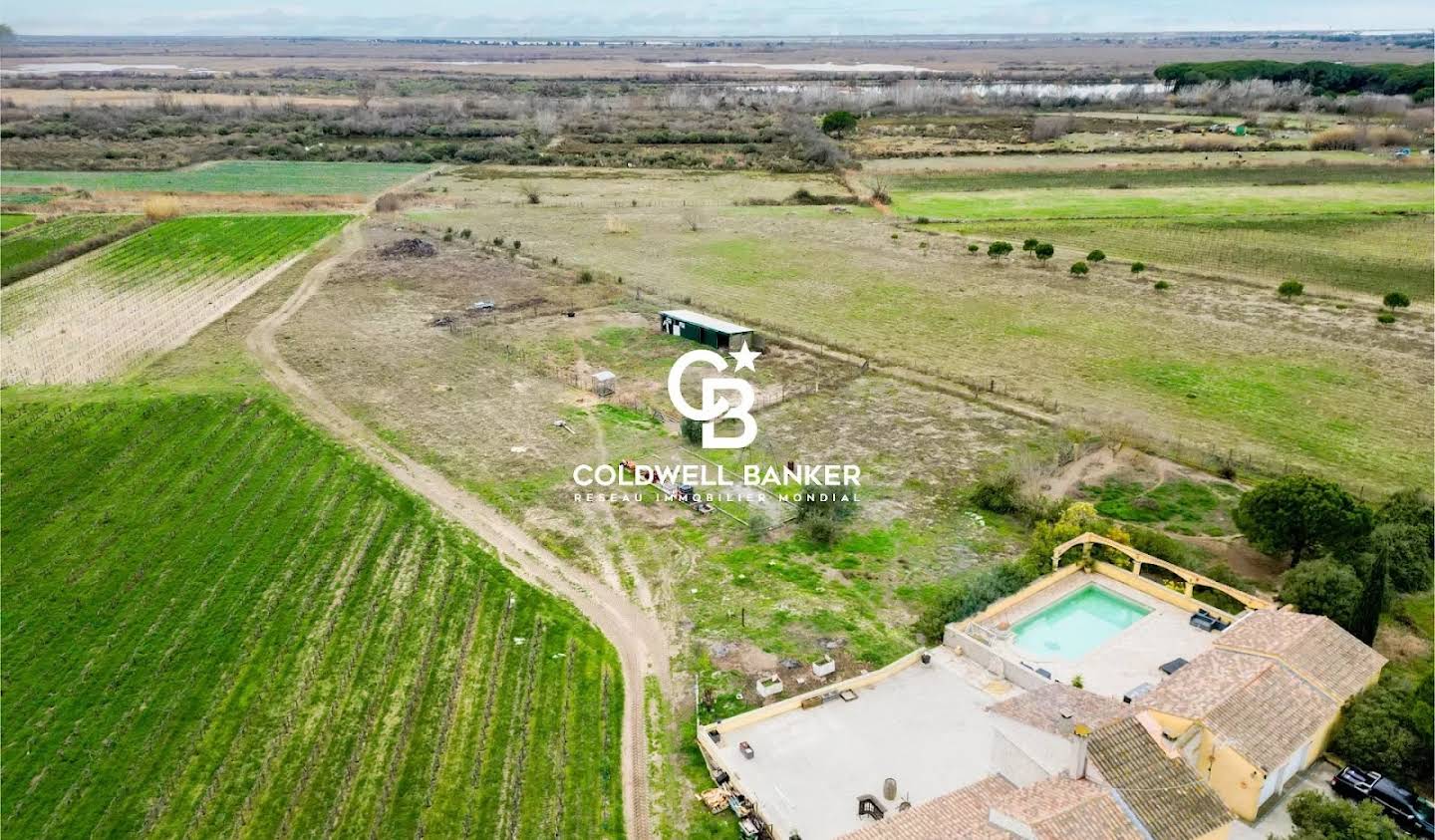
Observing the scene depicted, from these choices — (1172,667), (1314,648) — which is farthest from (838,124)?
(1314,648)

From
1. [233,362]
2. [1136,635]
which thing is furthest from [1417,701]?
[233,362]

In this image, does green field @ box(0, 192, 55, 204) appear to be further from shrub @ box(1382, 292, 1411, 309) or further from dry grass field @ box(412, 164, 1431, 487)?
shrub @ box(1382, 292, 1411, 309)

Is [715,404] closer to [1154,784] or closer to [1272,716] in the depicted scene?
[1272,716]

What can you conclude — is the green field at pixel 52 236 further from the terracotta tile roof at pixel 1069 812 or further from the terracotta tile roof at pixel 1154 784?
the terracotta tile roof at pixel 1154 784

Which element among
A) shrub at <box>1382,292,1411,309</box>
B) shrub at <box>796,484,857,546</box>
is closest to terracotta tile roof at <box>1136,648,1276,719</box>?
shrub at <box>796,484,857,546</box>

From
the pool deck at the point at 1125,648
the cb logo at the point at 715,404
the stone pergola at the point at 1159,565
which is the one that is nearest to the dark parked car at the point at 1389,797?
the pool deck at the point at 1125,648

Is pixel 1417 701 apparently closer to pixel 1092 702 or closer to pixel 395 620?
pixel 1092 702
